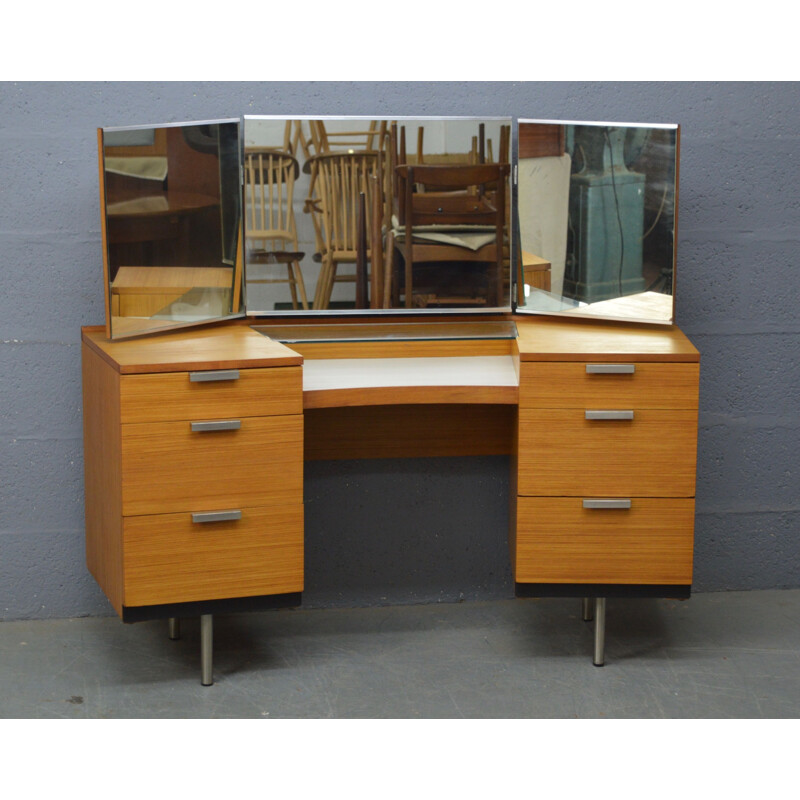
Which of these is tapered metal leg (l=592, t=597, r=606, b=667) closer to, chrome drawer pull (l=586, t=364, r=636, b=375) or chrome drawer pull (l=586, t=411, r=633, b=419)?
chrome drawer pull (l=586, t=411, r=633, b=419)

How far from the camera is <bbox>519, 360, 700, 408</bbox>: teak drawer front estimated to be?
8.95ft

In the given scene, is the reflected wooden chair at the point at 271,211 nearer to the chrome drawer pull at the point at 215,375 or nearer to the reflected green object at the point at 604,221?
the chrome drawer pull at the point at 215,375

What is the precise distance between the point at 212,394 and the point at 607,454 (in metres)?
0.96

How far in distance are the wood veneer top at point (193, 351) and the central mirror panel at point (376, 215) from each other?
0.77 feet

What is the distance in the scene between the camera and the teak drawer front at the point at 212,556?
261 cm

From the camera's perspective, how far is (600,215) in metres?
3.08

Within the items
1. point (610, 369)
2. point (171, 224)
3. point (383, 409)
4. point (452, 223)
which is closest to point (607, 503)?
point (610, 369)

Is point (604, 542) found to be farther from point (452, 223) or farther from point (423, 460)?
point (452, 223)

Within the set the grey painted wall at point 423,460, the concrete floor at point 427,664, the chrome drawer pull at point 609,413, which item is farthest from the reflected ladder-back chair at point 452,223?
the concrete floor at point 427,664

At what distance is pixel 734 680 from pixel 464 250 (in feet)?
4.36

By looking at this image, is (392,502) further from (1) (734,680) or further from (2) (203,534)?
(1) (734,680)

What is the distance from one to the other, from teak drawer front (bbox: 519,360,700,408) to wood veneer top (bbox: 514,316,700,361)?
0.8 inches

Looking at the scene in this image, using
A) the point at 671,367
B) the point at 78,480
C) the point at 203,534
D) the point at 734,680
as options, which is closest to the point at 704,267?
the point at 671,367

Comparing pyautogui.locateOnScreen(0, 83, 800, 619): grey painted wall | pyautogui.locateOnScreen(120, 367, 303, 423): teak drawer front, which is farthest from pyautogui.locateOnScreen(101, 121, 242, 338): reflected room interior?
pyautogui.locateOnScreen(120, 367, 303, 423): teak drawer front
